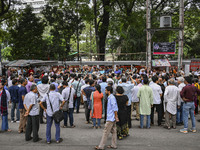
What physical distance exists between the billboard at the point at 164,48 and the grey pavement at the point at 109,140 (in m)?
11.3

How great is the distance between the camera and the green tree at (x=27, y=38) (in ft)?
92.5

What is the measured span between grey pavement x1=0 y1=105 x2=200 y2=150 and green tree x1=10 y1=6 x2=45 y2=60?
22.4 meters

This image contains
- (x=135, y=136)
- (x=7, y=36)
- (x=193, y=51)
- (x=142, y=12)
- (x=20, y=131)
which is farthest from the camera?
(x=193, y=51)

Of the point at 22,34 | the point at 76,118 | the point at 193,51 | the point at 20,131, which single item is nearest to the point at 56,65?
the point at 22,34

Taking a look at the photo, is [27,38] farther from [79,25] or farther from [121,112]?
[121,112]

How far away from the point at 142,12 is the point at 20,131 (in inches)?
932

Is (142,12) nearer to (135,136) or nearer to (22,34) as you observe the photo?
(22,34)

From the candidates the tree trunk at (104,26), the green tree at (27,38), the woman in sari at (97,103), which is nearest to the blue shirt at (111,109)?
the woman in sari at (97,103)

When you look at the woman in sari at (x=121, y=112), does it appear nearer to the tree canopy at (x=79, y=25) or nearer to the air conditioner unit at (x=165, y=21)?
the air conditioner unit at (x=165, y=21)

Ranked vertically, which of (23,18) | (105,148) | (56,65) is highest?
(23,18)

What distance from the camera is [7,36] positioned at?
Answer: 2866 cm

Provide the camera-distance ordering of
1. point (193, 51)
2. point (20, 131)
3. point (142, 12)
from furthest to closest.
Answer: point (193, 51) → point (142, 12) → point (20, 131)

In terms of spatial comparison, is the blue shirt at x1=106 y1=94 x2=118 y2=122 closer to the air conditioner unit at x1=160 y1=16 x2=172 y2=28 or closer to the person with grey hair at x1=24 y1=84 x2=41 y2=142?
the person with grey hair at x1=24 y1=84 x2=41 y2=142

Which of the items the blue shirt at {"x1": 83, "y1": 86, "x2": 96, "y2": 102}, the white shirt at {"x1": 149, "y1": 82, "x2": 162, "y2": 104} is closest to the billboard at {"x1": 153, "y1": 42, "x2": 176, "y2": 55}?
the white shirt at {"x1": 149, "y1": 82, "x2": 162, "y2": 104}
